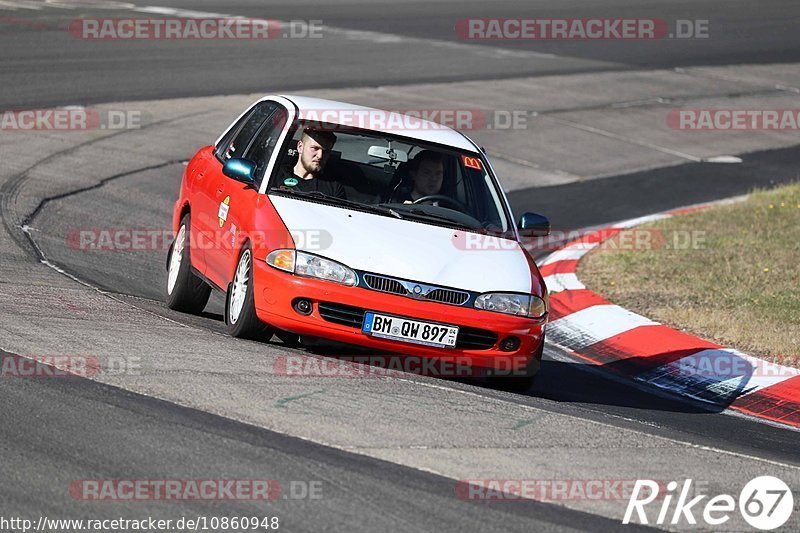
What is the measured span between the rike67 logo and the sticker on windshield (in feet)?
11.3

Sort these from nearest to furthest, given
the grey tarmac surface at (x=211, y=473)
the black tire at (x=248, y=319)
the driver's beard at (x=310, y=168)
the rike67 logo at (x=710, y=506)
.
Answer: the grey tarmac surface at (x=211, y=473)
the rike67 logo at (x=710, y=506)
the black tire at (x=248, y=319)
the driver's beard at (x=310, y=168)

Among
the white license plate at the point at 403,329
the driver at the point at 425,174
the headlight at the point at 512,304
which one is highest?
the driver at the point at 425,174

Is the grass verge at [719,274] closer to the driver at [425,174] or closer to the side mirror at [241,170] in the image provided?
the driver at [425,174]

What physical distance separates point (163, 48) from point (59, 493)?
1839cm

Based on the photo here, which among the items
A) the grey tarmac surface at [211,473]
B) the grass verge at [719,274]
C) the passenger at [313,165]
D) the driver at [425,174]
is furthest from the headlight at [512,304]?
the grass verge at [719,274]

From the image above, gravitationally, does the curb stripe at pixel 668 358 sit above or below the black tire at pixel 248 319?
below

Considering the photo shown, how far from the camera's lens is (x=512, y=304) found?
24.7ft

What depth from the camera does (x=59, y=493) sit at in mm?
4832

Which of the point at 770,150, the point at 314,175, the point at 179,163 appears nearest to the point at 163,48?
the point at 179,163

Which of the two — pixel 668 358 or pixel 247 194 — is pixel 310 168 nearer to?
pixel 247 194

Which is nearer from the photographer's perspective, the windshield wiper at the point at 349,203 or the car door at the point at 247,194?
the car door at the point at 247,194

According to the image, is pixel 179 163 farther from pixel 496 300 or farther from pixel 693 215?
pixel 496 300

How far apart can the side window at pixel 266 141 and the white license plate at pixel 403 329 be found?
5.14ft

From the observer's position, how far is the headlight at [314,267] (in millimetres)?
7242
